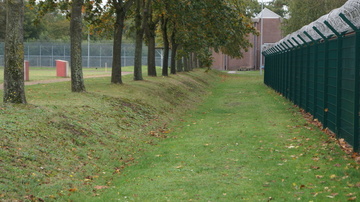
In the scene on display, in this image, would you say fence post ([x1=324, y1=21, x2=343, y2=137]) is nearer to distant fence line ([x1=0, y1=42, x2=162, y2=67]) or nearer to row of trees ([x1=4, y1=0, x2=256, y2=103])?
row of trees ([x1=4, y1=0, x2=256, y2=103])

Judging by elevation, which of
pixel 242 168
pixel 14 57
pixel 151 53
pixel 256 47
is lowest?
pixel 242 168

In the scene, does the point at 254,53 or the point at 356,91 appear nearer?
the point at 356,91

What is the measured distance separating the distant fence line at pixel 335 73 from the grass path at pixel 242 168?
47cm

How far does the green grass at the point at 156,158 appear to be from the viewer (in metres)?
7.55

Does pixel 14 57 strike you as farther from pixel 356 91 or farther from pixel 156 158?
pixel 356 91

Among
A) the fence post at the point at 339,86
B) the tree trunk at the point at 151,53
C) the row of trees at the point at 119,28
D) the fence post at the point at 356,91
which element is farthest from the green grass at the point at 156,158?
the tree trunk at the point at 151,53

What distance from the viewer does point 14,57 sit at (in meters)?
12.4

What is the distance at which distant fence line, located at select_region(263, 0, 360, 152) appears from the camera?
9945 mm

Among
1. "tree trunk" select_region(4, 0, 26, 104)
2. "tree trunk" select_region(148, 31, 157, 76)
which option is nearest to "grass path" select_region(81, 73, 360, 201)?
"tree trunk" select_region(4, 0, 26, 104)

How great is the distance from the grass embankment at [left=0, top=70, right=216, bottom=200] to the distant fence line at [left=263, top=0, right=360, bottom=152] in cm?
401

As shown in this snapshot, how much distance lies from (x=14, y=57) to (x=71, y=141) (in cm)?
301

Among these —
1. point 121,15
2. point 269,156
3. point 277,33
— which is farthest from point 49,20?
point 269,156

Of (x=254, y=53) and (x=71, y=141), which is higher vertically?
(x=254, y=53)

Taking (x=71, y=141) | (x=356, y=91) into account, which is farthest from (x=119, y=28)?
(x=356, y=91)
